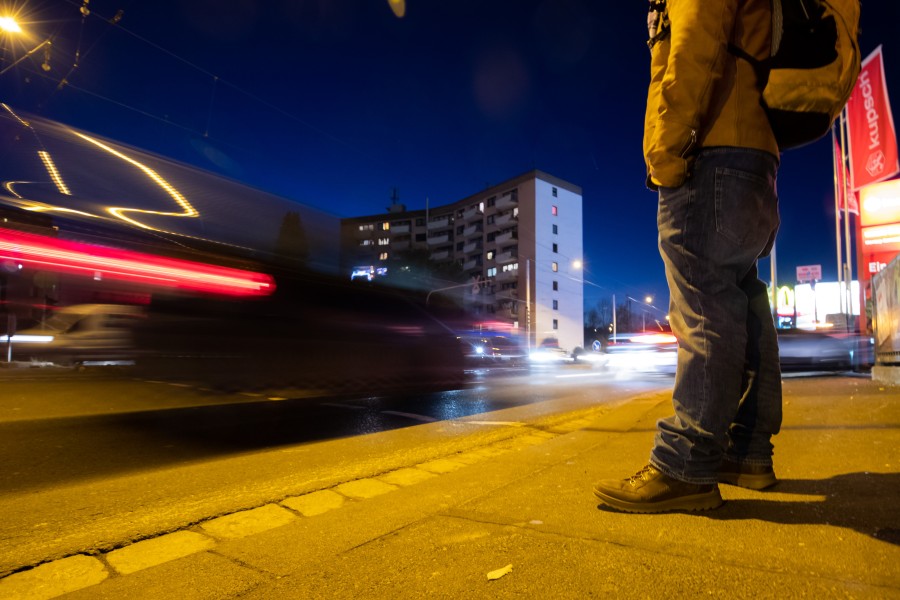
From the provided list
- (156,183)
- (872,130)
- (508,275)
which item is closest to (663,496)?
(156,183)

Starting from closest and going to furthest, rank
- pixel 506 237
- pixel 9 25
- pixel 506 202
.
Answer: pixel 9 25 → pixel 506 202 → pixel 506 237

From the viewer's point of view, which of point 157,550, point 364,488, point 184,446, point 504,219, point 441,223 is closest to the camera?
point 157,550

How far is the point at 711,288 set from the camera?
185 cm

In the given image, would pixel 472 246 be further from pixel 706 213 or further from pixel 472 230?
pixel 706 213

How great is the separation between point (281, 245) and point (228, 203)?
3.26 ft

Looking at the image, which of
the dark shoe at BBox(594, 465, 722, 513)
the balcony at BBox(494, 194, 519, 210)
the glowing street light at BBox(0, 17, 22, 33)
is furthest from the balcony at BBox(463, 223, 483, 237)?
the dark shoe at BBox(594, 465, 722, 513)

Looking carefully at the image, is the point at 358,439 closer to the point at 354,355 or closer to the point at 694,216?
the point at 694,216

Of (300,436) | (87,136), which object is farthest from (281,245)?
(300,436)

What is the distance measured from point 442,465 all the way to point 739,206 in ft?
7.46

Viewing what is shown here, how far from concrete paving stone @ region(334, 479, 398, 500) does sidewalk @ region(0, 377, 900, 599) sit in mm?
41

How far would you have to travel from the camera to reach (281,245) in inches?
327

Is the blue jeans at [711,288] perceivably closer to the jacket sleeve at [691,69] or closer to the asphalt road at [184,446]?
the jacket sleeve at [691,69]

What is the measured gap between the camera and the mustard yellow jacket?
1.75 meters

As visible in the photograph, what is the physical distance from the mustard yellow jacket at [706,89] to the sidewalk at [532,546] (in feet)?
3.96
